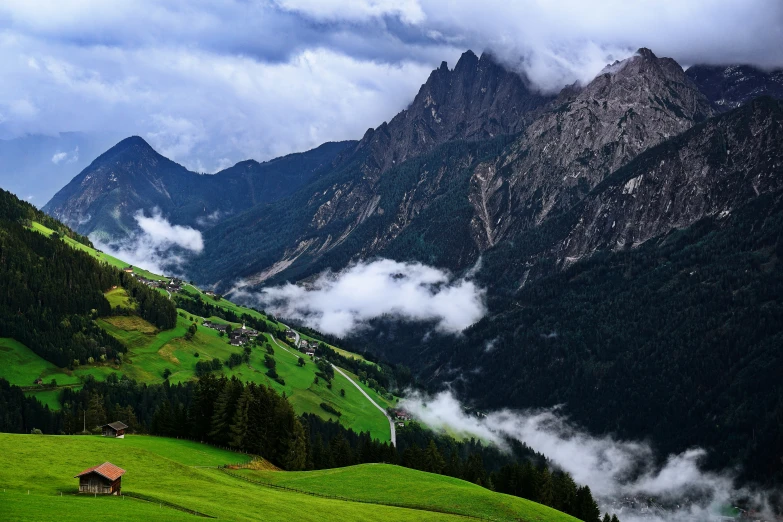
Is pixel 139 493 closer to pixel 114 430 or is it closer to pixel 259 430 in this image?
pixel 114 430

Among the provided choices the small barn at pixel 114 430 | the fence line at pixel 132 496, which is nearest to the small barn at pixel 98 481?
the fence line at pixel 132 496

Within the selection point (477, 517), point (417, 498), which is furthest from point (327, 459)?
point (477, 517)

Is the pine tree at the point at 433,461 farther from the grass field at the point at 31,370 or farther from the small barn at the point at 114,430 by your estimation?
the grass field at the point at 31,370

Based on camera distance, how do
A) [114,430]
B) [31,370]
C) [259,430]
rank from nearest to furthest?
[114,430] < [259,430] < [31,370]

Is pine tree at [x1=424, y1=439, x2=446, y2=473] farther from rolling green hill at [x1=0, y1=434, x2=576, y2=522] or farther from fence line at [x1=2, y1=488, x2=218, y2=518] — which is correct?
fence line at [x1=2, y1=488, x2=218, y2=518]

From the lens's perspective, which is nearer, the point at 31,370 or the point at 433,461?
the point at 433,461

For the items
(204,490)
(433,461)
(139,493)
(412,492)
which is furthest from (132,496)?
(433,461)

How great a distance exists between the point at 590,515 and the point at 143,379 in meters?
125

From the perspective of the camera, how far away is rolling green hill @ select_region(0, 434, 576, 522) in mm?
62672

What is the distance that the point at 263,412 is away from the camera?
432 feet

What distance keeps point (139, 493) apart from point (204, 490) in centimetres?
963

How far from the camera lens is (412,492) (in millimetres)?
102750

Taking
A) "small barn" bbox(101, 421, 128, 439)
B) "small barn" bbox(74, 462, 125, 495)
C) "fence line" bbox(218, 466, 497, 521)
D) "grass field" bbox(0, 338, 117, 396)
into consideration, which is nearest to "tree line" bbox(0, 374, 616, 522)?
"grass field" bbox(0, 338, 117, 396)

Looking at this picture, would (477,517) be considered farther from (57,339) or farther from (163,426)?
(57,339)
